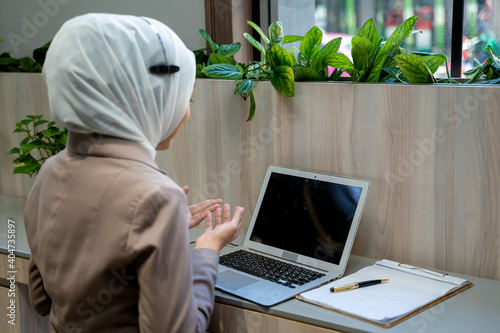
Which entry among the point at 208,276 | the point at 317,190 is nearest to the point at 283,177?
the point at 317,190

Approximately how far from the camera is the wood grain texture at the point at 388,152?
1472 mm

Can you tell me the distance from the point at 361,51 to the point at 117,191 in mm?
852

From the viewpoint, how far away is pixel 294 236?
167 cm

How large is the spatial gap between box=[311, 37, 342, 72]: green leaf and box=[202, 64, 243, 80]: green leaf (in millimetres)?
221

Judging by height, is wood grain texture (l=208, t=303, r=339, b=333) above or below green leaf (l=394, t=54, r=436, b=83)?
below

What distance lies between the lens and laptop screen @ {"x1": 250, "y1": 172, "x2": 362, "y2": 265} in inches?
62.9

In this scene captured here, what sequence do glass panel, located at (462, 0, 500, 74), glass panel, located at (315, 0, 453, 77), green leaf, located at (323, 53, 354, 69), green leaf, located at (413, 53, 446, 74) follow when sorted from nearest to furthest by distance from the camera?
green leaf, located at (413, 53, 446, 74)
green leaf, located at (323, 53, 354, 69)
glass panel, located at (462, 0, 500, 74)
glass panel, located at (315, 0, 453, 77)

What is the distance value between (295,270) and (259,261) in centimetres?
11

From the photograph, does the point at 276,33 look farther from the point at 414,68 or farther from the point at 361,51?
the point at 414,68
